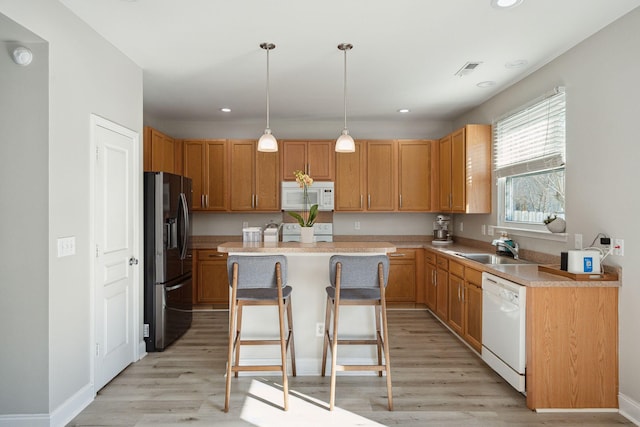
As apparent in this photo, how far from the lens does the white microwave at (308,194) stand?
17.3ft

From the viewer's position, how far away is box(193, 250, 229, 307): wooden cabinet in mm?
5160

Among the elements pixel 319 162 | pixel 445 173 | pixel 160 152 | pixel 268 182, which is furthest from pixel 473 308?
pixel 160 152

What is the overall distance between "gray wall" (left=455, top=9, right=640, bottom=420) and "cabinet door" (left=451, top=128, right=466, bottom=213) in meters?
1.31

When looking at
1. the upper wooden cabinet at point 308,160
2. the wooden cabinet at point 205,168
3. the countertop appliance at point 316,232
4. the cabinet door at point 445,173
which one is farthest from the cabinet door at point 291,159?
the cabinet door at point 445,173

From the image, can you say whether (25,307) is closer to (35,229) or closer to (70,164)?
(35,229)

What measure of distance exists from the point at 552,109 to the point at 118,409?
161 inches

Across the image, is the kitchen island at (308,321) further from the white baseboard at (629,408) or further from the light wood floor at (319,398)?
the white baseboard at (629,408)

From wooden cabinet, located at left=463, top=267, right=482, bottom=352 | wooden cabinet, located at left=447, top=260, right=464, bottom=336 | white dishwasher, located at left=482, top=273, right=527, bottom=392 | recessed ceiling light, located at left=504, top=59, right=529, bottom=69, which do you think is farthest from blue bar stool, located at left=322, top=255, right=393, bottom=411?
recessed ceiling light, located at left=504, top=59, right=529, bottom=69

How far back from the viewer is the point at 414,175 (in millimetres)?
5441

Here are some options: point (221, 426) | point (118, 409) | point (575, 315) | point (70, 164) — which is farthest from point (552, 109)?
point (118, 409)

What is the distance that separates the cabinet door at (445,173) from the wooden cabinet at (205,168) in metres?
2.96

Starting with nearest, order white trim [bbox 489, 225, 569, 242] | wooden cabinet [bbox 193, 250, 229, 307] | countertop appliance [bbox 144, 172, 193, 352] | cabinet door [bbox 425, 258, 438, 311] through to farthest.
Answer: white trim [bbox 489, 225, 569, 242] → countertop appliance [bbox 144, 172, 193, 352] → cabinet door [bbox 425, 258, 438, 311] → wooden cabinet [bbox 193, 250, 229, 307]

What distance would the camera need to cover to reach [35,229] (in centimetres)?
229

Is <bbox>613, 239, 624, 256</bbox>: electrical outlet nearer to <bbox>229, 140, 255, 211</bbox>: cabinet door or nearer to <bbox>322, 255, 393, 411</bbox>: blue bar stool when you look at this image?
<bbox>322, 255, 393, 411</bbox>: blue bar stool
